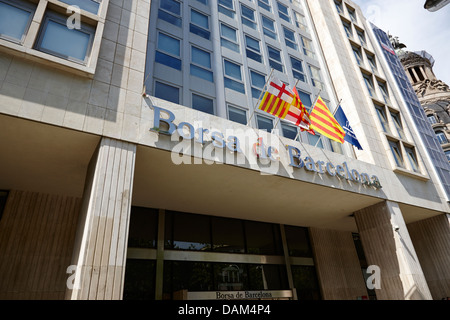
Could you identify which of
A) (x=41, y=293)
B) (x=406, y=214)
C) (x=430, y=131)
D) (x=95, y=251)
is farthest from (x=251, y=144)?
(x=430, y=131)

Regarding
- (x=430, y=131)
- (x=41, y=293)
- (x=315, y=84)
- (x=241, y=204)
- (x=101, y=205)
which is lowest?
(x=41, y=293)

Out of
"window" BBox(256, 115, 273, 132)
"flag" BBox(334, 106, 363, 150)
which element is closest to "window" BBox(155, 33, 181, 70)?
"window" BBox(256, 115, 273, 132)

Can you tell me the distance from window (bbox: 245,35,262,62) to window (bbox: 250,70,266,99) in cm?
133

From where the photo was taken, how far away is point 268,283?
1595cm

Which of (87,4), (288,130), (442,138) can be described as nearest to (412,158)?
(288,130)

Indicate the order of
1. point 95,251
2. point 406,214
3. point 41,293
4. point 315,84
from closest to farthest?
point 95,251 < point 41,293 < point 406,214 < point 315,84

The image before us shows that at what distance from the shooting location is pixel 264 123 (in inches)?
609

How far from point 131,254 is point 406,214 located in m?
15.7

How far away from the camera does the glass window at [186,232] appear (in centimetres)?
1430

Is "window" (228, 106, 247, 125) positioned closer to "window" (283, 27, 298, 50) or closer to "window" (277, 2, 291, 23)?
"window" (283, 27, 298, 50)

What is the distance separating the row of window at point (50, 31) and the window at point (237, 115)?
676cm

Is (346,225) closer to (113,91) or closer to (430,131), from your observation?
(430,131)

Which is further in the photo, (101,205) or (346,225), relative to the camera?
(346,225)

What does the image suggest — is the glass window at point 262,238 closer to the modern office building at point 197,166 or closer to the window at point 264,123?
the modern office building at point 197,166
